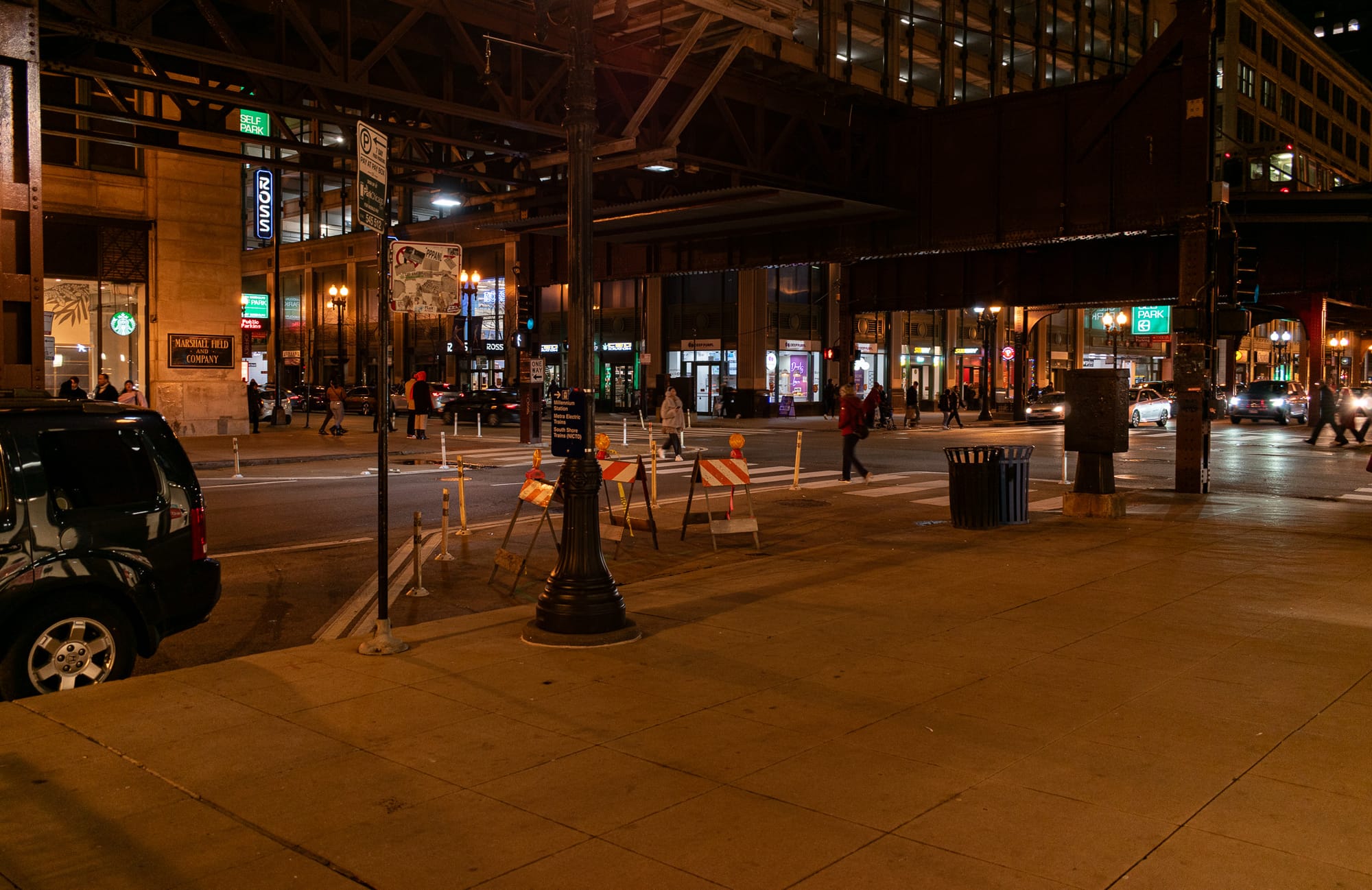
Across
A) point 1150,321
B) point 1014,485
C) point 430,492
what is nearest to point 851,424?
point 1014,485

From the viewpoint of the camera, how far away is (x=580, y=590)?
7.79m

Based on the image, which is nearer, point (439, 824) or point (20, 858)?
point (20, 858)

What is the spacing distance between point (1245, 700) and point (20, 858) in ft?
20.4

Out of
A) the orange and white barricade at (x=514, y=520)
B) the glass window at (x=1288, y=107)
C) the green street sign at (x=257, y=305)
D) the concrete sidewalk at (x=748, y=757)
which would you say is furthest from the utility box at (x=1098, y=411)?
the glass window at (x=1288, y=107)

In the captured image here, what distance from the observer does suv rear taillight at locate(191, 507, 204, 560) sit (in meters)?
7.02

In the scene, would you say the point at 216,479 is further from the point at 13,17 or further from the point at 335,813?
the point at 335,813

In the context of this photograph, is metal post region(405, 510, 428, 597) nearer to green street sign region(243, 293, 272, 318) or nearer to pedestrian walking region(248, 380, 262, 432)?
pedestrian walking region(248, 380, 262, 432)

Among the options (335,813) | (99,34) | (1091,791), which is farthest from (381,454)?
(99,34)

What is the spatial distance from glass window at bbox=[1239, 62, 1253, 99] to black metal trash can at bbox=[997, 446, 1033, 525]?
67.0 metres

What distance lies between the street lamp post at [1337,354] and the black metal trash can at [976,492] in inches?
2941

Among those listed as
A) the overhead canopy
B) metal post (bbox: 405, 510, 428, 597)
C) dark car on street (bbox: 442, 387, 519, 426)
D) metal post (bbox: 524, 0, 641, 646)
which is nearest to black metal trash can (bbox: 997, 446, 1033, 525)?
metal post (bbox: 524, 0, 641, 646)

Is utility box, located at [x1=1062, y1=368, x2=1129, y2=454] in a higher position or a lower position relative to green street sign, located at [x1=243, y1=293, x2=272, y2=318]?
lower

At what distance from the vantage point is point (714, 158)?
2000 cm

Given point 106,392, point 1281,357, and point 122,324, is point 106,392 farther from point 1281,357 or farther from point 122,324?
point 1281,357
